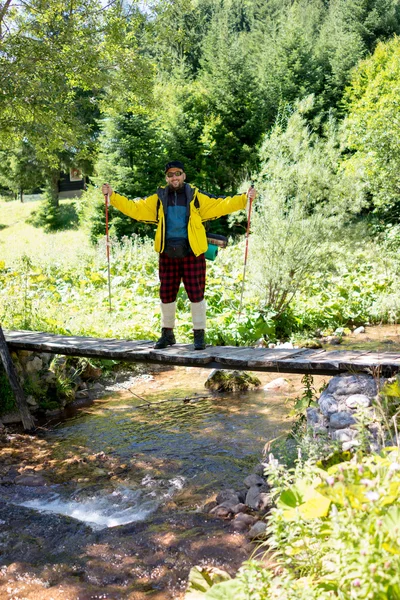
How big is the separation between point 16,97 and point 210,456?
22.4 ft

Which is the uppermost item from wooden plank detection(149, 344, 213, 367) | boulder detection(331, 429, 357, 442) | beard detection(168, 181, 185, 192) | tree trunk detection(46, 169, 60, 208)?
tree trunk detection(46, 169, 60, 208)

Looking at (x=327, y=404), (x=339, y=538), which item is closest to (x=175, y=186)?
(x=327, y=404)

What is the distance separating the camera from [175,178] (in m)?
5.71

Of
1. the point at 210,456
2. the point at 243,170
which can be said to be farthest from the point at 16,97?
the point at 243,170

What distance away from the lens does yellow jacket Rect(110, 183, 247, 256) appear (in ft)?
18.9

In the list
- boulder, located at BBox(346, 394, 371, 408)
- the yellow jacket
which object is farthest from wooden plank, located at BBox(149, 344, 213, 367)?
boulder, located at BBox(346, 394, 371, 408)

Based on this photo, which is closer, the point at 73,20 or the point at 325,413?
the point at 325,413

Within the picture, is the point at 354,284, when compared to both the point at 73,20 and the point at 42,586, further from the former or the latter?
the point at 42,586

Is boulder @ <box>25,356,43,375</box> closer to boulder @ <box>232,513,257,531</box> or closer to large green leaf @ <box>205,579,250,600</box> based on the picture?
boulder @ <box>232,513,257,531</box>

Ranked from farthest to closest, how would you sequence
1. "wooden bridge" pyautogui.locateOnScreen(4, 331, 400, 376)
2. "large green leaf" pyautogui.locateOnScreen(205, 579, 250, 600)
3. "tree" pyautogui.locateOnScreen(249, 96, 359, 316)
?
"tree" pyautogui.locateOnScreen(249, 96, 359, 316) → "wooden bridge" pyautogui.locateOnScreen(4, 331, 400, 376) → "large green leaf" pyautogui.locateOnScreen(205, 579, 250, 600)

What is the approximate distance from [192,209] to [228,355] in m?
1.44

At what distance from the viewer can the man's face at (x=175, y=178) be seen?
224 inches

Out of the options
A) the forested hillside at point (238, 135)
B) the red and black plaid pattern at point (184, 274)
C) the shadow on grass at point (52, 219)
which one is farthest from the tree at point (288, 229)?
the shadow on grass at point (52, 219)

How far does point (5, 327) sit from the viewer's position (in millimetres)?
8680
